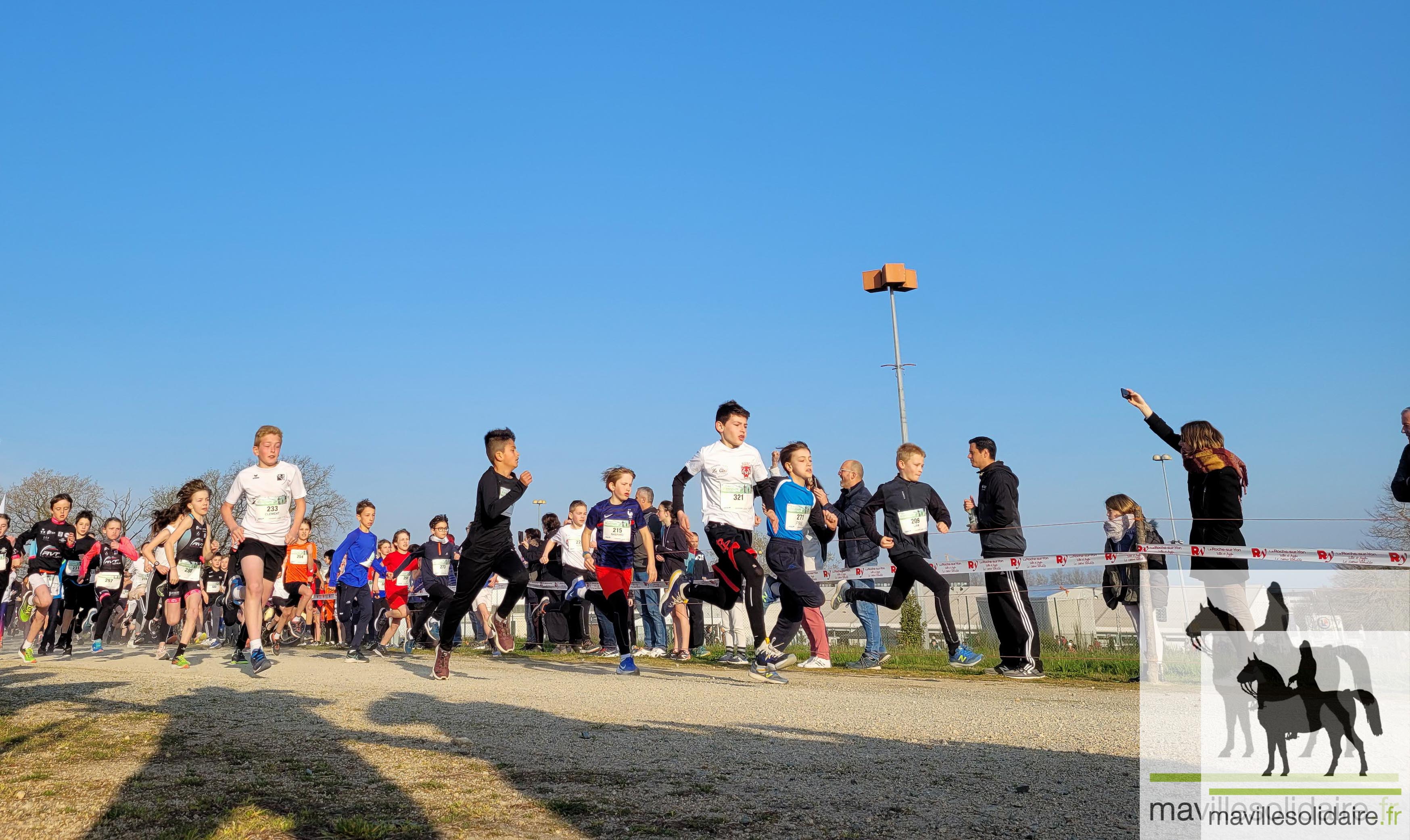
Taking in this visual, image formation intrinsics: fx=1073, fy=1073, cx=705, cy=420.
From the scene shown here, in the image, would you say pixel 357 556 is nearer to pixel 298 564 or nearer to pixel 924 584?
pixel 298 564

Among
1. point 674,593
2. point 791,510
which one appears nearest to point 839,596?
point 674,593

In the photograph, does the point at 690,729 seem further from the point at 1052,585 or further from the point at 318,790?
the point at 1052,585

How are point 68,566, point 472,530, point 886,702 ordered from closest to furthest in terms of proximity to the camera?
point 886,702
point 472,530
point 68,566

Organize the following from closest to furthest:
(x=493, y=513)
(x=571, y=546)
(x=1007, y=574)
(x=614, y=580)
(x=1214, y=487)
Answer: (x=1214, y=487)
(x=493, y=513)
(x=1007, y=574)
(x=614, y=580)
(x=571, y=546)

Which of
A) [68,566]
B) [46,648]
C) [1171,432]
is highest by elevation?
[1171,432]

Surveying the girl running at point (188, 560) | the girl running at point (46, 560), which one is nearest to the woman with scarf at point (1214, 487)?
the girl running at point (188, 560)

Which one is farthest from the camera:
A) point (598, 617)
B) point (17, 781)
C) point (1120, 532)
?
point (598, 617)

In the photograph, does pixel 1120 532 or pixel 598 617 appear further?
pixel 598 617

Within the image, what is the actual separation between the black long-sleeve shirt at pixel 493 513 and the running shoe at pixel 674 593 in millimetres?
2794

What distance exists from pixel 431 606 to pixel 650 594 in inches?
150

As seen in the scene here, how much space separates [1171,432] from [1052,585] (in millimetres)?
3617

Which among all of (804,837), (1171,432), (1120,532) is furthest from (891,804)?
(1120,532)

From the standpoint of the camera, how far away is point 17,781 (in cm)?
441

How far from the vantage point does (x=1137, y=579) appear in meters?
10.6
